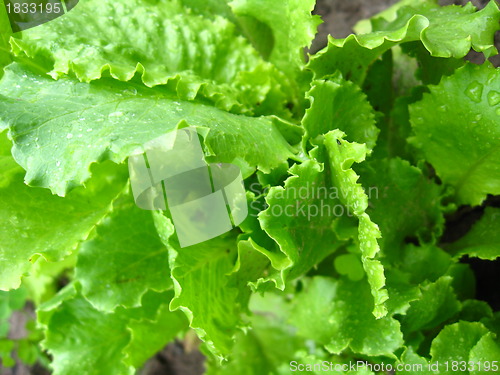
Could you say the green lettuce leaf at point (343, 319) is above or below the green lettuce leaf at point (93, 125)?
below

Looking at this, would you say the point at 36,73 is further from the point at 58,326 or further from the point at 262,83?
the point at 58,326

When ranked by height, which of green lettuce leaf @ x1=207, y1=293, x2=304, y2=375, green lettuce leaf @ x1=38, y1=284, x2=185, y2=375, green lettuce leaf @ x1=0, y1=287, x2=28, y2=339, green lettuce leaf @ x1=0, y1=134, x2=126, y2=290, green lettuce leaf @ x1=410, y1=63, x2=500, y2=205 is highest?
green lettuce leaf @ x1=410, y1=63, x2=500, y2=205

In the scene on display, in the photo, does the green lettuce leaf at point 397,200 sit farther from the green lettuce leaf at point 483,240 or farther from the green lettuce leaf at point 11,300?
the green lettuce leaf at point 11,300

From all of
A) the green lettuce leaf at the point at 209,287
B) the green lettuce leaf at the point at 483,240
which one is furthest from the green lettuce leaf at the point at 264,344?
the green lettuce leaf at the point at 483,240

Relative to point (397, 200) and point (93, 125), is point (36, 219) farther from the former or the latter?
point (397, 200)

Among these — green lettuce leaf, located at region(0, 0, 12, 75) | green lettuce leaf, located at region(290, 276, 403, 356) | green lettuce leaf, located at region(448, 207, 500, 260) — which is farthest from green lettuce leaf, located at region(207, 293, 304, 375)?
green lettuce leaf, located at region(0, 0, 12, 75)

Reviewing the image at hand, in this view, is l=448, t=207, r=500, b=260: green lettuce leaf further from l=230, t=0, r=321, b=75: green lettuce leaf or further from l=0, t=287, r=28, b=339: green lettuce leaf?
l=0, t=287, r=28, b=339: green lettuce leaf

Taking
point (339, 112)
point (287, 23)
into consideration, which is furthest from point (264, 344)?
point (287, 23)
